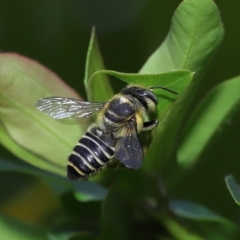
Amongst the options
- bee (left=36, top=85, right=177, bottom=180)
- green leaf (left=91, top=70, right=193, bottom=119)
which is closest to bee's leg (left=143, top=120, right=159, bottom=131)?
bee (left=36, top=85, right=177, bottom=180)

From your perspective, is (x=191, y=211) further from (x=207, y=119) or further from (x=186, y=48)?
(x=186, y=48)

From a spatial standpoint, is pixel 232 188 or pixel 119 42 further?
pixel 119 42

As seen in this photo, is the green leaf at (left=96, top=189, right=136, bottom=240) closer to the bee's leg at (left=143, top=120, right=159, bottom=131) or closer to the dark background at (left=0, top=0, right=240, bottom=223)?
the bee's leg at (left=143, top=120, right=159, bottom=131)

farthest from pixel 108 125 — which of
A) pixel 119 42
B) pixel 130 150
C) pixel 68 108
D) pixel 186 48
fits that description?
pixel 119 42

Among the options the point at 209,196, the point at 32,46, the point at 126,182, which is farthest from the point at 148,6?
the point at 126,182

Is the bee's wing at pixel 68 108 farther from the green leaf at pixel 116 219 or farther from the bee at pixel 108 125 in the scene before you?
the green leaf at pixel 116 219

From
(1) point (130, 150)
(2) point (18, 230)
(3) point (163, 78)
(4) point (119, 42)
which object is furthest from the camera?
(4) point (119, 42)
